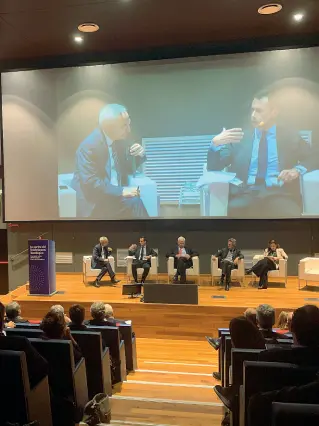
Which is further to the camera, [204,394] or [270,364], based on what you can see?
[204,394]

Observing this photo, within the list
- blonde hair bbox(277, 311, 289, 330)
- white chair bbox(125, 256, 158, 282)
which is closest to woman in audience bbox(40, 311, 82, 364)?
blonde hair bbox(277, 311, 289, 330)

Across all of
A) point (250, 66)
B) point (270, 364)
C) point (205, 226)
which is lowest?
point (270, 364)

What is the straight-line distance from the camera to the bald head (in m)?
8.02

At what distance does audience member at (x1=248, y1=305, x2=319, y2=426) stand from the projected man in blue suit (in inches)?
238

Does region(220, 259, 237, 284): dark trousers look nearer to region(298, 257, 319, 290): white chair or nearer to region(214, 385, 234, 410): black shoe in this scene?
region(298, 257, 319, 290): white chair

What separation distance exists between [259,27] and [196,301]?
4.52m

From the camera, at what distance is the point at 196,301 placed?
18.9 ft

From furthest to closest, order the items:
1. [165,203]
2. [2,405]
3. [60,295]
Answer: [165,203], [60,295], [2,405]

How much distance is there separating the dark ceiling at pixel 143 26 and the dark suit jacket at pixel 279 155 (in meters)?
1.62

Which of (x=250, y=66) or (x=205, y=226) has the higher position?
(x=250, y=66)

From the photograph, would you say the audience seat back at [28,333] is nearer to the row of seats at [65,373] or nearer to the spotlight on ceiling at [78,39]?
the row of seats at [65,373]

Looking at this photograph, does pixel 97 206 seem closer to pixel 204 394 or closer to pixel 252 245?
pixel 252 245

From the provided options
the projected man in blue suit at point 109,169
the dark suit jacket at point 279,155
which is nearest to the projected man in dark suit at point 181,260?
the projected man in blue suit at point 109,169

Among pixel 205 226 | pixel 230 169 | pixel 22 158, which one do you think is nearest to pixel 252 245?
pixel 205 226
